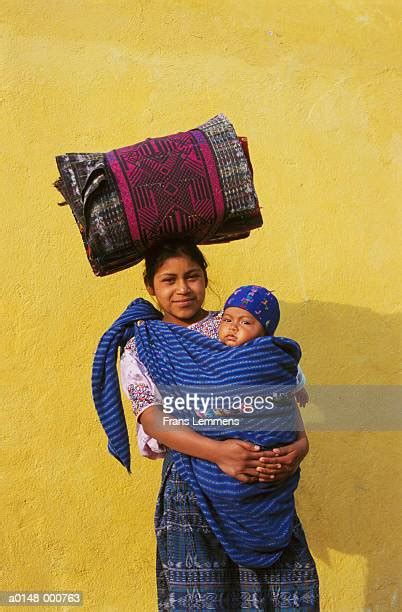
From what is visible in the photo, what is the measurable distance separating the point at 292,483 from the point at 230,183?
3.11 ft

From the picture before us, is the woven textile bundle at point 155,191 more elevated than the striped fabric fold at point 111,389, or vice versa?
the woven textile bundle at point 155,191

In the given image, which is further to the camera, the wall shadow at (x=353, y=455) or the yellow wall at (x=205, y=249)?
the wall shadow at (x=353, y=455)

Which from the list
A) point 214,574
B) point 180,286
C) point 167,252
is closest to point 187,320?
point 180,286

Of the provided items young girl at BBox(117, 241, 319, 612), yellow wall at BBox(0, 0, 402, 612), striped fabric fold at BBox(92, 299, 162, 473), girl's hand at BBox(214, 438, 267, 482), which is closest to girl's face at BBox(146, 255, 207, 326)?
young girl at BBox(117, 241, 319, 612)

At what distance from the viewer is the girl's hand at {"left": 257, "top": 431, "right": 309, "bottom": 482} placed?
8.97 ft

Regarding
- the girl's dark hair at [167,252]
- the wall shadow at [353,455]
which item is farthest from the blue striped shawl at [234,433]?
the wall shadow at [353,455]

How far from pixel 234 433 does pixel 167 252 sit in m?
0.63

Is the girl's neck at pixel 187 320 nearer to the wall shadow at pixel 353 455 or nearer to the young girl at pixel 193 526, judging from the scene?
the young girl at pixel 193 526

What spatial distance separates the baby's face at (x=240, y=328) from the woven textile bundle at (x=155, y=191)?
0.33 metres

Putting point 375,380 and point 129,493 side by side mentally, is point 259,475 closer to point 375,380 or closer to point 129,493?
point 129,493

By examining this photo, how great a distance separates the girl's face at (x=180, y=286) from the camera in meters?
2.98

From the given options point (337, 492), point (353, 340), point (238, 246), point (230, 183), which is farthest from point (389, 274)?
point (230, 183)

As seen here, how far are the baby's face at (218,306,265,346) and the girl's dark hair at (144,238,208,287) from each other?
29 cm

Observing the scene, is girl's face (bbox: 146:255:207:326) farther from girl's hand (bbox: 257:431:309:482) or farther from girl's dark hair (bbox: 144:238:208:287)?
girl's hand (bbox: 257:431:309:482)
